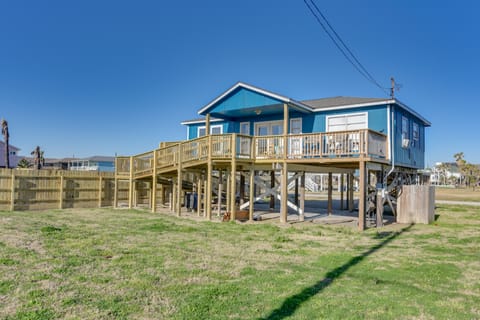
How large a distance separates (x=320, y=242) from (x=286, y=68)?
1353cm

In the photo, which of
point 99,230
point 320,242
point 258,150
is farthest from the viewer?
point 258,150

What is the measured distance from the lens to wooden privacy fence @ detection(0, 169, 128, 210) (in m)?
14.7

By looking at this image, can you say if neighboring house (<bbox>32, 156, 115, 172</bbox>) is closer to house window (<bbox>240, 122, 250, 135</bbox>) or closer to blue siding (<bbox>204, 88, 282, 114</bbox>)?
house window (<bbox>240, 122, 250, 135</bbox>)

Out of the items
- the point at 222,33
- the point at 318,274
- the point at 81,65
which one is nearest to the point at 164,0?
the point at 222,33

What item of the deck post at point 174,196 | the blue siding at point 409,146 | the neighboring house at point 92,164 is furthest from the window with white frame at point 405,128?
the neighboring house at point 92,164

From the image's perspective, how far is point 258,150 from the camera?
44.8ft

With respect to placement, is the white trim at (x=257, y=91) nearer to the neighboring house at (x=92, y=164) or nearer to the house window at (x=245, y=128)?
the house window at (x=245, y=128)

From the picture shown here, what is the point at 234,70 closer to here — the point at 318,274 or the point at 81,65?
the point at 81,65

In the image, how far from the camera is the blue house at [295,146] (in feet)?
38.9

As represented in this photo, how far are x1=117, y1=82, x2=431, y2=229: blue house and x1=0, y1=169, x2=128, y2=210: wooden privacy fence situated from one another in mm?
2625

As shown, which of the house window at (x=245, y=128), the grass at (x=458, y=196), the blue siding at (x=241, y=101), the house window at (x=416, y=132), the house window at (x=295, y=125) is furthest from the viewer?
the grass at (x=458, y=196)

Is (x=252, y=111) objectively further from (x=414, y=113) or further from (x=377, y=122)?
(x=414, y=113)

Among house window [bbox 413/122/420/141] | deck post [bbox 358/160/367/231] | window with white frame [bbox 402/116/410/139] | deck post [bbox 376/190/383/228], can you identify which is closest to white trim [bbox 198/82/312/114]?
deck post [bbox 358/160/367/231]

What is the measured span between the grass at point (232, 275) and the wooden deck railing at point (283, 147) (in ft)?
10.9
